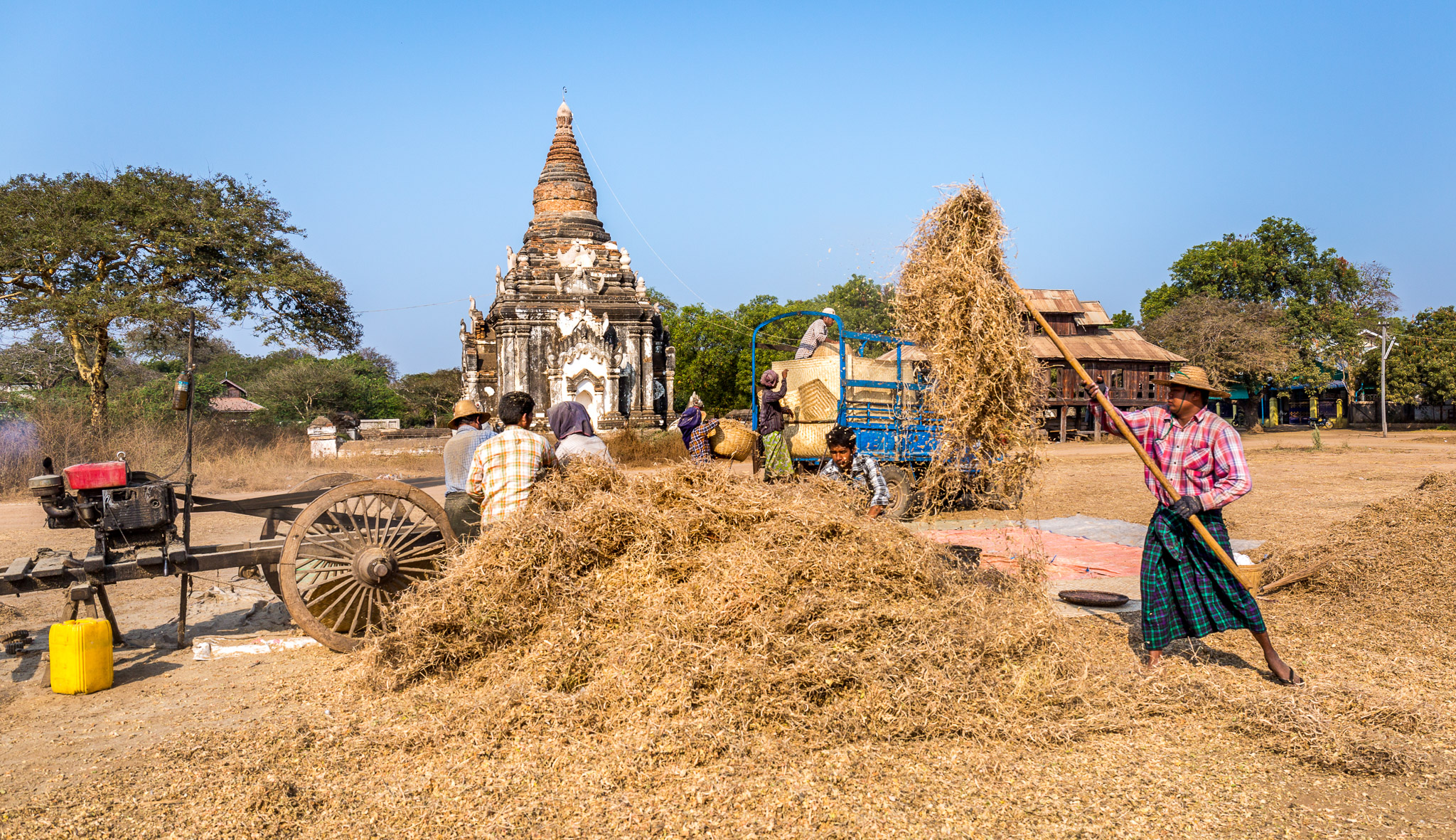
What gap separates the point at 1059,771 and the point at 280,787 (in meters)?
2.82

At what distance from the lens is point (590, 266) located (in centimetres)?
2428

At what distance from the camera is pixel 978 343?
14.8 feet

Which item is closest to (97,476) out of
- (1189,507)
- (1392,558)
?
(1189,507)

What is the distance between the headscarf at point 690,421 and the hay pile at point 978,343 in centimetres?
411

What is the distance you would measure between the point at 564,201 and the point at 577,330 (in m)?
5.46

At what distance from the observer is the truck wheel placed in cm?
923

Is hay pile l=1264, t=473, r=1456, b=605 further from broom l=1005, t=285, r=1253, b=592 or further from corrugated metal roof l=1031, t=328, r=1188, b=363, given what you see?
corrugated metal roof l=1031, t=328, r=1188, b=363

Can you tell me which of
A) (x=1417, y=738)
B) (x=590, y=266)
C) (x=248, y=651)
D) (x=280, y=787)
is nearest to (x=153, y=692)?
(x=248, y=651)

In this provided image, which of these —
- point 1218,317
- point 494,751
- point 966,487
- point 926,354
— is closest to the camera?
point 494,751

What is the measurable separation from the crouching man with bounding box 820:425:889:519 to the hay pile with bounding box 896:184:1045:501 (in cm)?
62

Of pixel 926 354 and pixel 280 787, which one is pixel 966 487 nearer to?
pixel 926 354

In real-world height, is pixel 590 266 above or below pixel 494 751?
above

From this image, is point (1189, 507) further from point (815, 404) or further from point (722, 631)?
point (815, 404)

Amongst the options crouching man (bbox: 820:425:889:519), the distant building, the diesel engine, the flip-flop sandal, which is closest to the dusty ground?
the flip-flop sandal
